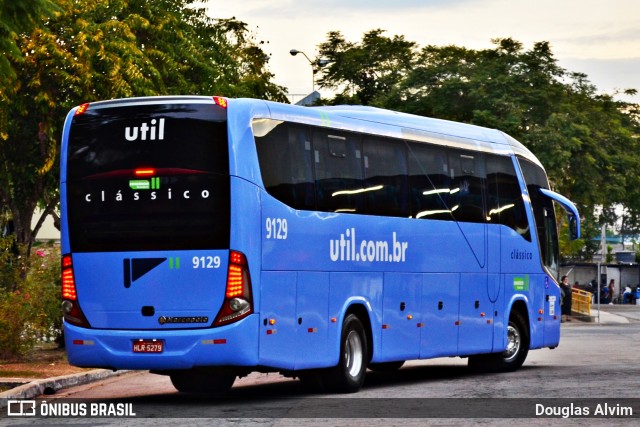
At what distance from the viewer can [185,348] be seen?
15438 millimetres

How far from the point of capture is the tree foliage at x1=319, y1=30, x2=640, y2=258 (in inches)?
2104

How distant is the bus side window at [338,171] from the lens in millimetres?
17188

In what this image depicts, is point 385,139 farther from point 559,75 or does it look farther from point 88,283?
point 559,75

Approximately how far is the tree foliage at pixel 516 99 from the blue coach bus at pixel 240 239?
33913mm

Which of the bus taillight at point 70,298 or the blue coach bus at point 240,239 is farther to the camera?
the bus taillight at point 70,298

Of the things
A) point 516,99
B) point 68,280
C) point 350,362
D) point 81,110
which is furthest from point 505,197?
point 516,99

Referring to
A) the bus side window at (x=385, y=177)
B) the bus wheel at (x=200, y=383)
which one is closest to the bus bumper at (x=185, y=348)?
the bus wheel at (x=200, y=383)

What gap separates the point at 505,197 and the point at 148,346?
28.5 ft

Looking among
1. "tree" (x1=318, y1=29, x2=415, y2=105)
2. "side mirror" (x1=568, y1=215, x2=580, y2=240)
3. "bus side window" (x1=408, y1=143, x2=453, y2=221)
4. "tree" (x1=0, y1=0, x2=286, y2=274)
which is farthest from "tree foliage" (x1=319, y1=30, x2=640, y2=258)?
"bus side window" (x1=408, y1=143, x2=453, y2=221)

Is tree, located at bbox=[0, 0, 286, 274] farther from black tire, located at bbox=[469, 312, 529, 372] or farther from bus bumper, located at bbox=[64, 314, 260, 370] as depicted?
bus bumper, located at bbox=[64, 314, 260, 370]

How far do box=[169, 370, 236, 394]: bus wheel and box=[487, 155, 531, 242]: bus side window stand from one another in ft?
19.2

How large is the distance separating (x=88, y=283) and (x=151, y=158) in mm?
1668

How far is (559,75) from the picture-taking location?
55.4m

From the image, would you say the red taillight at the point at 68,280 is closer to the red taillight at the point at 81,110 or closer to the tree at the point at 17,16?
the red taillight at the point at 81,110
